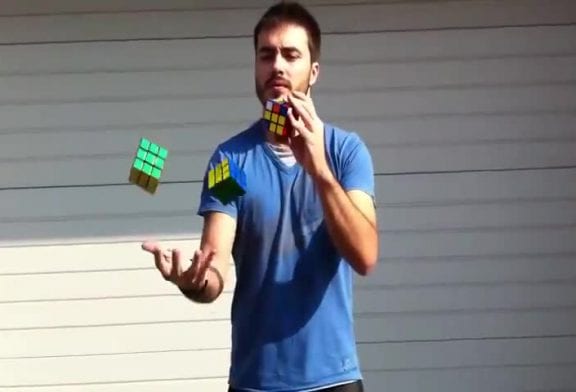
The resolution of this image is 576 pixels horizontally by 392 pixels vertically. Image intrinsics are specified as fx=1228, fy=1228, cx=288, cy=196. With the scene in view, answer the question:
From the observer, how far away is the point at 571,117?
234 inches

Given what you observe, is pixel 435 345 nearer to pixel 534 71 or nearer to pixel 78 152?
pixel 534 71

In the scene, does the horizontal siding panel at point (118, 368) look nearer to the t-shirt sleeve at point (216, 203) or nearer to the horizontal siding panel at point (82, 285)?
the horizontal siding panel at point (82, 285)

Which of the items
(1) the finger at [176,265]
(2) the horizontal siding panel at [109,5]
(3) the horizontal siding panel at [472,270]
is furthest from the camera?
(3) the horizontal siding panel at [472,270]

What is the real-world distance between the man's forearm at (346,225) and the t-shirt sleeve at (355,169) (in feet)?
0.31

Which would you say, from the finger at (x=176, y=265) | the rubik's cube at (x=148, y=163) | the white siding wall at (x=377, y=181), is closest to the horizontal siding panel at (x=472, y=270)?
the white siding wall at (x=377, y=181)

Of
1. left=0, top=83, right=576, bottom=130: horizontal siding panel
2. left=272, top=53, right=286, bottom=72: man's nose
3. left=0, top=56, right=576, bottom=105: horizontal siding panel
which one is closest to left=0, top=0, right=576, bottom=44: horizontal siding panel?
left=0, top=56, right=576, bottom=105: horizontal siding panel

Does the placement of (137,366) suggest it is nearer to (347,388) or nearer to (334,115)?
(334,115)

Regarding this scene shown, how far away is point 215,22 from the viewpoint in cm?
581

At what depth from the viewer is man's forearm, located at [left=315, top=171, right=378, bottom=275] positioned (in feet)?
9.48

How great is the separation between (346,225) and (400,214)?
3029 mm

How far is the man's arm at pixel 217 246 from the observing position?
9.87ft

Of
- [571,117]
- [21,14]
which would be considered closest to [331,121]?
[571,117]

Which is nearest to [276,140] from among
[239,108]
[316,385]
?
[316,385]

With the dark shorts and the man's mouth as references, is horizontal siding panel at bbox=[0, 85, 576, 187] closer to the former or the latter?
the man's mouth
